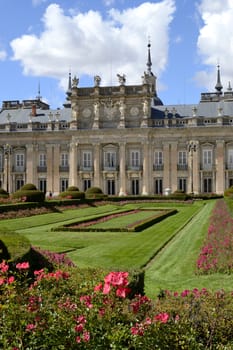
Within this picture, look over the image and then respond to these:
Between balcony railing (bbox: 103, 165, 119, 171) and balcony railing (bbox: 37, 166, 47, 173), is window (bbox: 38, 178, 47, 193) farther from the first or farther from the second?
balcony railing (bbox: 103, 165, 119, 171)

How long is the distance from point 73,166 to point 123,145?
6.59 meters

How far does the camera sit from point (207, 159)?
56344 millimetres

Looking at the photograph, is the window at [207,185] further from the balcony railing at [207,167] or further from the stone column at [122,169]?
the stone column at [122,169]

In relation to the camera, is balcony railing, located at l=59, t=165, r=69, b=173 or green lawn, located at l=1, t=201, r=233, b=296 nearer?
green lawn, located at l=1, t=201, r=233, b=296

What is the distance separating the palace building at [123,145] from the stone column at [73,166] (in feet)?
0.39

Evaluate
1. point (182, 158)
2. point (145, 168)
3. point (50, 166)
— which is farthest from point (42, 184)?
point (182, 158)

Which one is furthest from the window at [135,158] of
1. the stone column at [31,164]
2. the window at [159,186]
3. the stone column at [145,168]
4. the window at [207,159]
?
the stone column at [31,164]

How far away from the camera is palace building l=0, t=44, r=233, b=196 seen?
184 ft

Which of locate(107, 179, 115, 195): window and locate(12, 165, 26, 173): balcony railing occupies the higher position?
locate(12, 165, 26, 173): balcony railing

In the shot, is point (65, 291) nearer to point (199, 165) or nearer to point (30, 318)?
point (30, 318)

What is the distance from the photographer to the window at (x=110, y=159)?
5872cm

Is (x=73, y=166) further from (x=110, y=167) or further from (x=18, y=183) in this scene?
(x=18, y=183)

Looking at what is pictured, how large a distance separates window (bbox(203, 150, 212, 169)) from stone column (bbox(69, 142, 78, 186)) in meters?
15.2

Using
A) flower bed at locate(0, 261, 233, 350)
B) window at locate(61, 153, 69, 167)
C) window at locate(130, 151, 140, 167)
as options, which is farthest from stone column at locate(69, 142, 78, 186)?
flower bed at locate(0, 261, 233, 350)
